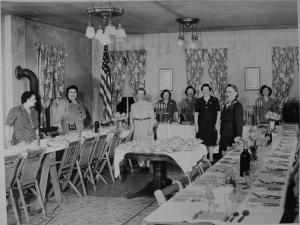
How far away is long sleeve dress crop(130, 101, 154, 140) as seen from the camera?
26.2ft

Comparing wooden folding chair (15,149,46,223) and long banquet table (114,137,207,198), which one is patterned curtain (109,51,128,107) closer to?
long banquet table (114,137,207,198)

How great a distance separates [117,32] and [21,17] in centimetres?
308

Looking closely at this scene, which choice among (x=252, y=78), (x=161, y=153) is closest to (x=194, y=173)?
(x=161, y=153)

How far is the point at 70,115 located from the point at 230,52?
214 inches

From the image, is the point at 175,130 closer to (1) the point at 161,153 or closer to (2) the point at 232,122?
(2) the point at 232,122

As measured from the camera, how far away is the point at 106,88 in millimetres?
11422

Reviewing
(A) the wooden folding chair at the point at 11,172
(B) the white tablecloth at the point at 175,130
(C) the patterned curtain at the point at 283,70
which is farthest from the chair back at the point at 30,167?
(C) the patterned curtain at the point at 283,70

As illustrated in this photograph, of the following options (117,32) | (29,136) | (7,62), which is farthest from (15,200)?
(7,62)

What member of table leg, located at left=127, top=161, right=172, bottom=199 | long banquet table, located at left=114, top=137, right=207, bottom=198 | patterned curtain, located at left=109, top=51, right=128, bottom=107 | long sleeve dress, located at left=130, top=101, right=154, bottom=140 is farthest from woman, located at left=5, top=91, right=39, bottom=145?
patterned curtain, located at left=109, top=51, right=128, bottom=107

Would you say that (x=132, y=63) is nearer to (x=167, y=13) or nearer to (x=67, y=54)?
(x=67, y=54)

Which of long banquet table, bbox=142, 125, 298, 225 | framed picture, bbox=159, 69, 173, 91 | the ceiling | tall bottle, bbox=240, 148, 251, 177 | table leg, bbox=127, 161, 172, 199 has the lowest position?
table leg, bbox=127, 161, 172, 199

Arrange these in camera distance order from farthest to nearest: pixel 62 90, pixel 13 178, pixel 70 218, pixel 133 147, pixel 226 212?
1. pixel 62 90
2. pixel 133 147
3. pixel 70 218
4. pixel 13 178
5. pixel 226 212

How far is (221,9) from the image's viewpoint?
820 cm

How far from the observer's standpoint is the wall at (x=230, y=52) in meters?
11.5
